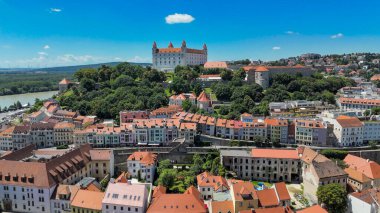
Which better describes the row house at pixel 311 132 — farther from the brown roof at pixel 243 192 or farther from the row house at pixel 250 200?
the brown roof at pixel 243 192

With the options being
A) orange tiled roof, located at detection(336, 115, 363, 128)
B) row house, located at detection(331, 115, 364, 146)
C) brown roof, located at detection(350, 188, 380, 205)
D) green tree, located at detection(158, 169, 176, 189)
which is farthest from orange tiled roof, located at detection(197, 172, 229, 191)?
orange tiled roof, located at detection(336, 115, 363, 128)

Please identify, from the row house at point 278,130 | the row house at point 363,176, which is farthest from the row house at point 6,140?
the row house at point 363,176

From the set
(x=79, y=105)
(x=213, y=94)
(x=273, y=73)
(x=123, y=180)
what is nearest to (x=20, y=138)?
(x=79, y=105)

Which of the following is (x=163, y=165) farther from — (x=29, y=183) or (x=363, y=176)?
(x=363, y=176)

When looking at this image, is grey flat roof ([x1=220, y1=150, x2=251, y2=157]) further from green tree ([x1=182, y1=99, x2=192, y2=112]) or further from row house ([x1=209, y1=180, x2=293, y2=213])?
green tree ([x1=182, y1=99, x2=192, y2=112])

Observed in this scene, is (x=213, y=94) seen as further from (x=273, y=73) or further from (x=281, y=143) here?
(x=281, y=143)

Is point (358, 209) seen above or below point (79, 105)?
below
